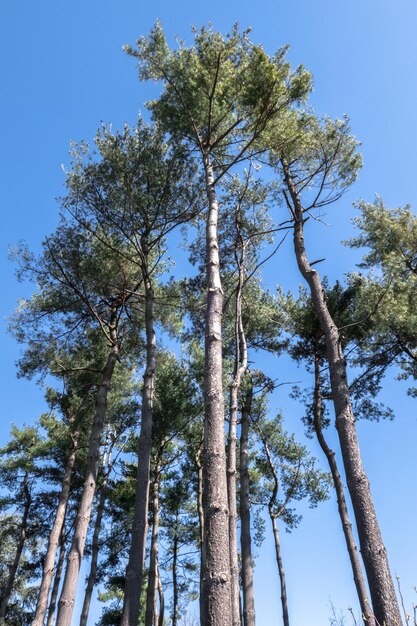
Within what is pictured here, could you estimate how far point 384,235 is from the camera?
14.4 meters

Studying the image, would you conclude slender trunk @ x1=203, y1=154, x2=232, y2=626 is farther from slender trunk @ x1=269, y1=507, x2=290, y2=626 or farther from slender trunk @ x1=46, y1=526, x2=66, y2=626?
slender trunk @ x1=46, y1=526, x2=66, y2=626

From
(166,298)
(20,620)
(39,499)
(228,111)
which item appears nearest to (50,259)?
(166,298)

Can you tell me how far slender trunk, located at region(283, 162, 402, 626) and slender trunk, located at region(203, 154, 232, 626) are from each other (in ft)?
6.23

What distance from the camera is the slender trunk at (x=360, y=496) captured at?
207 inches

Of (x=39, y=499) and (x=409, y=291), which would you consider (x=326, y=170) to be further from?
(x=39, y=499)

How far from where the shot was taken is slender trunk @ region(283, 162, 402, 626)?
525cm

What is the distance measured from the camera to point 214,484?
15.5 ft

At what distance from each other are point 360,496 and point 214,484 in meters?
2.40

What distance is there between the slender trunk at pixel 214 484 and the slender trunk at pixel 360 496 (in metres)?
1.90

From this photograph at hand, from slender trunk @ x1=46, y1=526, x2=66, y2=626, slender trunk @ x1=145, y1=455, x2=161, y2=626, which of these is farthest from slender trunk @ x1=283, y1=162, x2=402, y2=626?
slender trunk @ x1=46, y1=526, x2=66, y2=626

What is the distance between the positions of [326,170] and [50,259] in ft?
22.2

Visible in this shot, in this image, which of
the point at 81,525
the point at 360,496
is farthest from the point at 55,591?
the point at 360,496

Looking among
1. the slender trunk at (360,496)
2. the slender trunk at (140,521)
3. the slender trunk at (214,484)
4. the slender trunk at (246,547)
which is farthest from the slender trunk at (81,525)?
the slender trunk at (360,496)

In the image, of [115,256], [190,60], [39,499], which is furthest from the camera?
[39,499]
